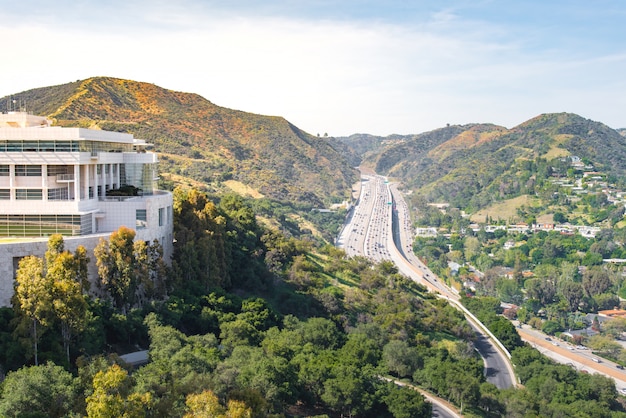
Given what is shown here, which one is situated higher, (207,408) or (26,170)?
(26,170)

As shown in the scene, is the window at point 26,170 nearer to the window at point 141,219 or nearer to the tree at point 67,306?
the window at point 141,219

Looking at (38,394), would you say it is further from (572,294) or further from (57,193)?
(572,294)

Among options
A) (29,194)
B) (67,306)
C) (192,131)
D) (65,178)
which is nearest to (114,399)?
(67,306)

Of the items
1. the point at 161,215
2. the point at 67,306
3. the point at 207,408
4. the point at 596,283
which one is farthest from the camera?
the point at 596,283

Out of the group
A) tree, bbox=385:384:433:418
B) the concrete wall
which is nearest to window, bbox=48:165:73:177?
the concrete wall

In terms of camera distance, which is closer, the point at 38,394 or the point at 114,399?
the point at 114,399

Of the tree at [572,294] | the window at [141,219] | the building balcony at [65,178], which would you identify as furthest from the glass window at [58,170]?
the tree at [572,294]
